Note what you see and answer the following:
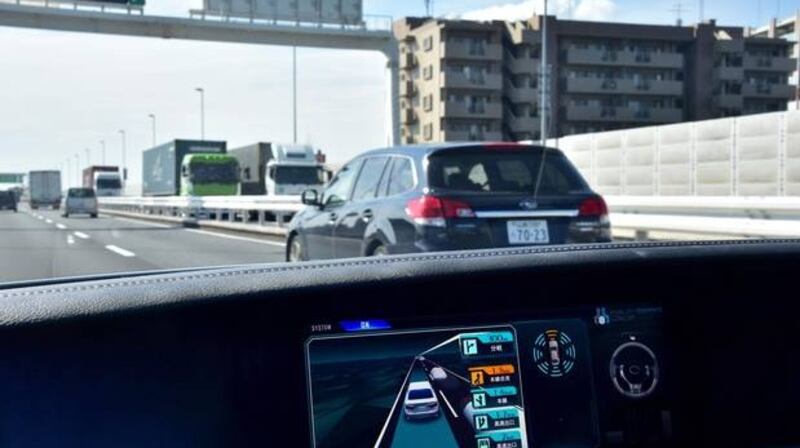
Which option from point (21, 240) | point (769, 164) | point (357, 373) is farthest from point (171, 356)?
point (21, 240)

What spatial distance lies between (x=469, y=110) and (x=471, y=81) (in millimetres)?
2323

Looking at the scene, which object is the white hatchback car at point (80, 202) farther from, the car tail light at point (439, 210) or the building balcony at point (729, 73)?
the building balcony at point (729, 73)

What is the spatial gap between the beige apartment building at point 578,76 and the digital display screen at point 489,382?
215 feet

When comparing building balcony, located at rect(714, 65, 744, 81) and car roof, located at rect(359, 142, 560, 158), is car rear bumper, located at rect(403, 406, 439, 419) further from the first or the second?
building balcony, located at rect(714, 65, 744, 81)

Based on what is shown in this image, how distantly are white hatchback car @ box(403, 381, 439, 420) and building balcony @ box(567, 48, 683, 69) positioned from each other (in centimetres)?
7050

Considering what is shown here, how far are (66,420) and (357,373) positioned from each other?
2.22 feet

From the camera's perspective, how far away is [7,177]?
116562 mm

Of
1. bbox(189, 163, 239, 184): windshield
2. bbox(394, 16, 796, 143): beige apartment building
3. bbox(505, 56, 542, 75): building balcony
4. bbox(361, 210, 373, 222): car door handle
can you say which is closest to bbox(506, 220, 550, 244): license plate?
bbox(361, 210, 373, 222): car door handle

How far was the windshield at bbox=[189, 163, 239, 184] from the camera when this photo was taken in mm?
37281

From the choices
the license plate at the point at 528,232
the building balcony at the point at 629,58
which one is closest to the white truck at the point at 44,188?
the building balcony at the point at 629,58

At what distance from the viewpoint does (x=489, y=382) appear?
2.19 m

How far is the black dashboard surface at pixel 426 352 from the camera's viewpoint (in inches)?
72.3

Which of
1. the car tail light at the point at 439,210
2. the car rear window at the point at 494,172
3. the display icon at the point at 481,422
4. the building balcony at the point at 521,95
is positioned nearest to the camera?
the display icon at the point at 481,422

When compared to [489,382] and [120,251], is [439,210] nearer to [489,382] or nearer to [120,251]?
[489,382]
